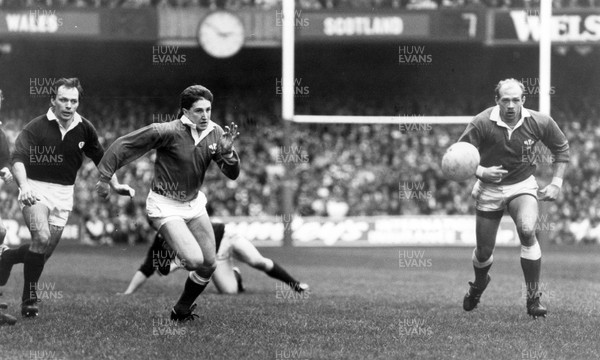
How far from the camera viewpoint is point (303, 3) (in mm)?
23094

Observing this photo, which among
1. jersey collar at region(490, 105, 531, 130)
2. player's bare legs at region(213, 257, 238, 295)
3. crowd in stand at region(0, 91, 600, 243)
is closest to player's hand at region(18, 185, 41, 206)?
player's bare legs at region(213, 257, 238, 295)

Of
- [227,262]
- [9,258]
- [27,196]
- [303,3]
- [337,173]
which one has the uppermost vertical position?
[303,3]

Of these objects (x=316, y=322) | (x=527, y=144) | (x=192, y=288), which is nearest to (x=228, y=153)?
(x=192, y=288)

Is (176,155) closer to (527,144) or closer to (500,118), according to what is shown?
(500,118)

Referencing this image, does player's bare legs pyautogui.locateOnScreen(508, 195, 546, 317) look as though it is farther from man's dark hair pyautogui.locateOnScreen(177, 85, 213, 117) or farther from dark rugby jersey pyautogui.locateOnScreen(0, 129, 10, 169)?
dark rugby jersey pyautogui.locateOnScreen(0, 129, 10, 169)

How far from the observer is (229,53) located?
74.4ft

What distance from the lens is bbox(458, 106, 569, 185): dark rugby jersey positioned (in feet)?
29.0

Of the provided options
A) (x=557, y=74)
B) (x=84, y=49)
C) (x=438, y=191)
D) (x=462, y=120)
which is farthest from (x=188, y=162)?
(x=557, y=74)

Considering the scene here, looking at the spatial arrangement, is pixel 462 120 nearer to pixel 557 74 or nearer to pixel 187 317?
pixel 187 317

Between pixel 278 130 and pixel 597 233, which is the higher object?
pixel 278 130

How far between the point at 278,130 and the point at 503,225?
717 centimetres

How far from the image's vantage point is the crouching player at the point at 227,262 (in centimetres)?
1046

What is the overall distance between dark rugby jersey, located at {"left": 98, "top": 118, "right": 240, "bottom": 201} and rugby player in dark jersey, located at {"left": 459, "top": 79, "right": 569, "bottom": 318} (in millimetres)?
2488

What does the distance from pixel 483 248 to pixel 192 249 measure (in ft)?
9.67
